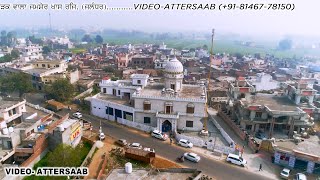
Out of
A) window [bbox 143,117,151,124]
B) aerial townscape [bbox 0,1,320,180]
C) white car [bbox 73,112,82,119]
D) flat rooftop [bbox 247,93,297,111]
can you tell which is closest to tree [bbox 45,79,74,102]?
aerial townscape [bbox 0,1,320,180]

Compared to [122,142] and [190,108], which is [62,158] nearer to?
[122,142]

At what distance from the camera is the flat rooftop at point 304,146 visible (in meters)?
32.9

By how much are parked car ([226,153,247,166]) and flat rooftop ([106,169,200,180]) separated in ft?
32.3

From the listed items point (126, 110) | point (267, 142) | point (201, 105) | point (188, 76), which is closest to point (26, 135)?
point (126, 110)

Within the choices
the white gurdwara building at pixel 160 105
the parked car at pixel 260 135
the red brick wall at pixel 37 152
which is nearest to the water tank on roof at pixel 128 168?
the red brick wall at pixel 37 152

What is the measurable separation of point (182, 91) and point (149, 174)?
23.7 m

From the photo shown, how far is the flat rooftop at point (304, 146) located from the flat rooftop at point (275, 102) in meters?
7.44

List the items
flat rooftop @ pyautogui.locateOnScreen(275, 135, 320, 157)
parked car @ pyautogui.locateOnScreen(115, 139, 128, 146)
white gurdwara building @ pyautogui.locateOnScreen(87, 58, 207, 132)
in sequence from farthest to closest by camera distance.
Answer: white gurdwara building @ pyautogui.locateOnScreen(87, 58, 207, 132) → parked car @ pyautogui.locateOnScreen(115, 139, 128, 146) → flat rooftop @ pyautogui.locateOnScreen(275, 135, 320, 157)

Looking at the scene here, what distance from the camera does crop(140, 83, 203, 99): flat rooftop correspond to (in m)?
43.9

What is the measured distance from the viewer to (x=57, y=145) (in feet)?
111

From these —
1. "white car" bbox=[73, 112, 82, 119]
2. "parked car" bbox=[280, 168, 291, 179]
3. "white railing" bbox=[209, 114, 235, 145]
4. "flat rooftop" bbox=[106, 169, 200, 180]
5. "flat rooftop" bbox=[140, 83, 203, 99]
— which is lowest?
"parked car" bbox=[280, 168, 291, 179]

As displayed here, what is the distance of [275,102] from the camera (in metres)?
45.3

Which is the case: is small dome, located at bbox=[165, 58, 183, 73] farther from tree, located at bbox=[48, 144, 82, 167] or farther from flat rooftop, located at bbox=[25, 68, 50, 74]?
flat rooftop, located at bbox=[25, 68, 50, 74]

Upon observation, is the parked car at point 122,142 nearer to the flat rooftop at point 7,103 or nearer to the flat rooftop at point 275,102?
the flat rooftop at point 7,103
